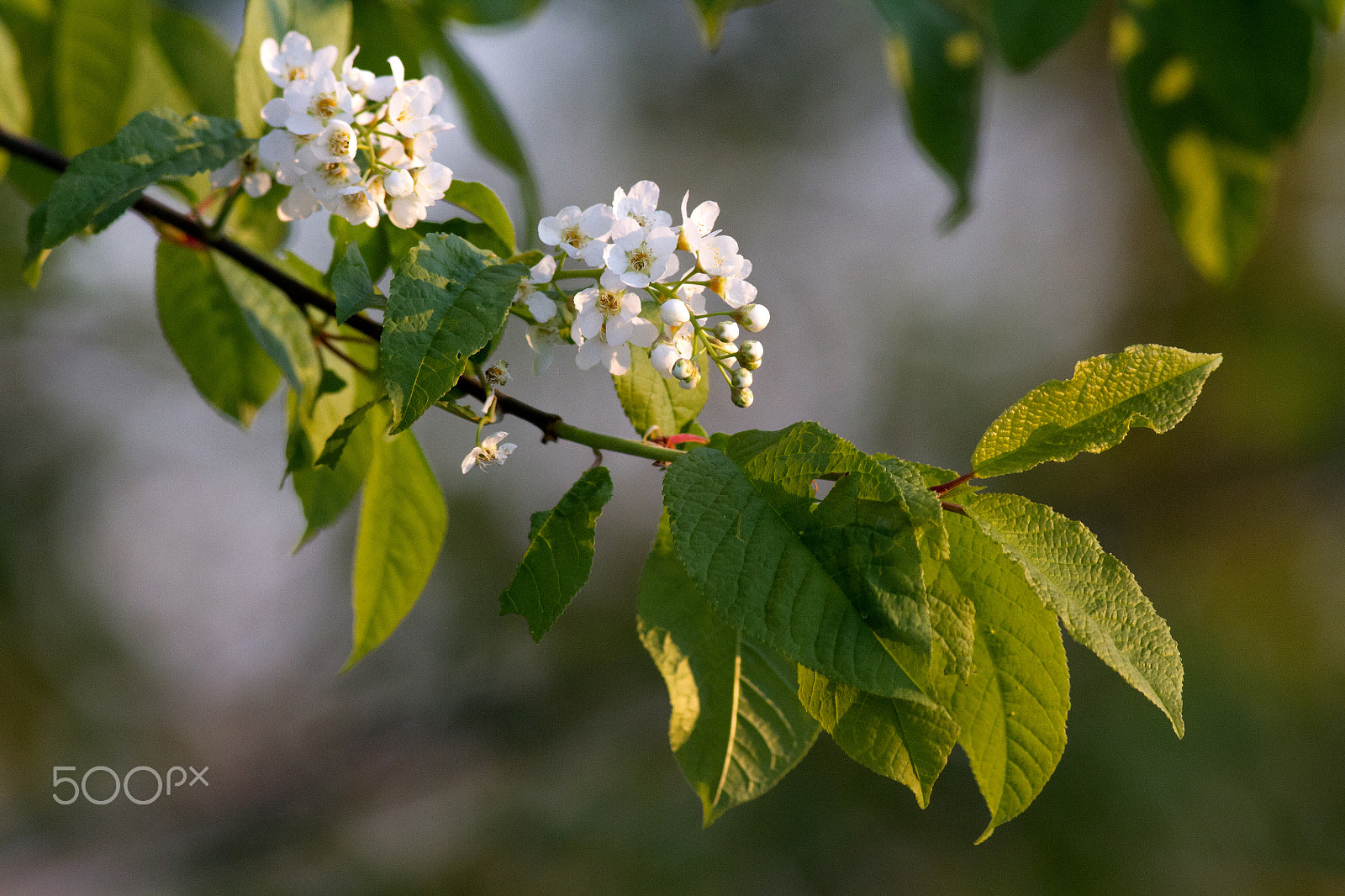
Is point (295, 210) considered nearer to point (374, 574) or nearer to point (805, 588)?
point (374, 574)

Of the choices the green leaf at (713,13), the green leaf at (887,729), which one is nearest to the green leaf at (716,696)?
the green leaf at (887,729)

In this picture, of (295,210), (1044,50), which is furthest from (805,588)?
(1044,50)

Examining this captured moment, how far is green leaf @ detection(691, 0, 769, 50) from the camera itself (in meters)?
0.78

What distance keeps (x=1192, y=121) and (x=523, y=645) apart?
137 inches

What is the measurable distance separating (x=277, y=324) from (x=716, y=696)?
39 cm

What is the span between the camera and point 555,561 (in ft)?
1.41

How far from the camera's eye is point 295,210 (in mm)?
554

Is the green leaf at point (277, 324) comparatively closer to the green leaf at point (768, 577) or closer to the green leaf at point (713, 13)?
the green leaf at point (768, 577)

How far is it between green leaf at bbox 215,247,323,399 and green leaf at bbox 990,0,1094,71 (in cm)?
68

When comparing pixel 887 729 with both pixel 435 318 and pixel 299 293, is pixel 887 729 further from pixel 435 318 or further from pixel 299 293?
pixel 299 293

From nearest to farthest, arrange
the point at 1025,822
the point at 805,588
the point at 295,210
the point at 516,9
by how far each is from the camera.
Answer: the point at 805,588
the point at 295,210
the point at 516,9
the point at 1025,822

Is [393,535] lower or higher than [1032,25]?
lower

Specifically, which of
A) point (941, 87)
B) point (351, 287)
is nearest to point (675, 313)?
point (351, 287)

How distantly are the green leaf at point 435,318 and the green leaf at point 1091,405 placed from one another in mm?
244
